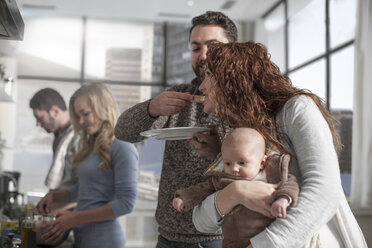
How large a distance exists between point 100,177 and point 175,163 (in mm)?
505

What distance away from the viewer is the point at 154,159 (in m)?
6.36

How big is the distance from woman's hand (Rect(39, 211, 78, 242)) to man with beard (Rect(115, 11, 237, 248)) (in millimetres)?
411

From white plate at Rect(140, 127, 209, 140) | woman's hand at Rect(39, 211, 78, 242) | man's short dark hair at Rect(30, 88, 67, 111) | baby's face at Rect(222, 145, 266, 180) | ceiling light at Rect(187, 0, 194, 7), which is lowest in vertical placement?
woman's hand at Rect(39, 211, 78, 242)

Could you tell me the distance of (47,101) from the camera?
3008mm

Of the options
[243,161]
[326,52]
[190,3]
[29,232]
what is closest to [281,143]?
[243,161]

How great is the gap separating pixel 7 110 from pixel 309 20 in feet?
14.9

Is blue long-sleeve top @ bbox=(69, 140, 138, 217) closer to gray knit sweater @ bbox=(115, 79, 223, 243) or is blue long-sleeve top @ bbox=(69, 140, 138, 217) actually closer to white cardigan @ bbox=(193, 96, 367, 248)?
gray knit sweater @ bbox=(115, 79, 223, 243)

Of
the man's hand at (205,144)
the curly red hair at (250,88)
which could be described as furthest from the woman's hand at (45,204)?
the curly red hair at (250,88)

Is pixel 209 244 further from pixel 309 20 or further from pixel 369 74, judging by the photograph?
pixel 309 20

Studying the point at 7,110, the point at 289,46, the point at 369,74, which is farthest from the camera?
the point at 7,110

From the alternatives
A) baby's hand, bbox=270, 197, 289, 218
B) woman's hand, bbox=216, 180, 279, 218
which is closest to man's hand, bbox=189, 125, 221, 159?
woman's hand, bbox=216, 180, 279, 218

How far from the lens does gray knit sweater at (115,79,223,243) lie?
1.59 meters

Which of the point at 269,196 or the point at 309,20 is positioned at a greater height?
the point at 309,20

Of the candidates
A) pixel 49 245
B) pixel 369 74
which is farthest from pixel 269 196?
pixel 369 74
